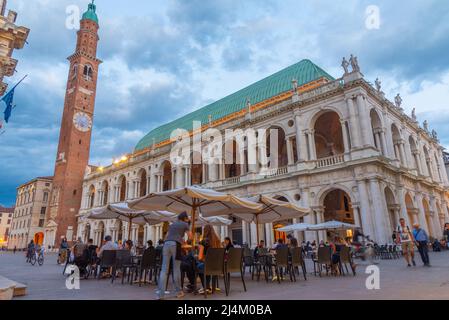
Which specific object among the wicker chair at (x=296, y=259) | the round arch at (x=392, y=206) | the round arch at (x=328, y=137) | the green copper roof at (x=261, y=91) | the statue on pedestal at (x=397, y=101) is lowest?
the wicker chair at (x=296, y=259)

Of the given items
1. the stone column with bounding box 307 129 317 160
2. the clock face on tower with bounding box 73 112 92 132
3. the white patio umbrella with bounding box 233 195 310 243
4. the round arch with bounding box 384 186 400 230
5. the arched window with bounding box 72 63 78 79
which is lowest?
the white patio umbrella with bounding box 233 195 310 243

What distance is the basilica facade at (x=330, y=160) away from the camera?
64.6 feet

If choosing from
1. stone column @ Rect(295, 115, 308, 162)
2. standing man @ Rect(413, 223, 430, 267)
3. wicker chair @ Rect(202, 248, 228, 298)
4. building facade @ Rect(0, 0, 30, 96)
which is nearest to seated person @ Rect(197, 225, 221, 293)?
wicker chair @ Rect(202, 248, 228, 298)

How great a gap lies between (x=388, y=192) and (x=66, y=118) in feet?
158

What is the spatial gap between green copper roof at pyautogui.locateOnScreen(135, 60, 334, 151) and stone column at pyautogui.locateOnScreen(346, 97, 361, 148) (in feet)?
20.7

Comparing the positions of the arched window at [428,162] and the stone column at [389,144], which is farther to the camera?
the arched window at [428,162]

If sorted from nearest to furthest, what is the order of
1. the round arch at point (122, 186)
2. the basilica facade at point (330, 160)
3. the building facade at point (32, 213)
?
the basilica facade at point (330, 160)
the round arch at point (122, 186)
the building facade at point (32, 213)

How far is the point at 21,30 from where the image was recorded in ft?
44.2

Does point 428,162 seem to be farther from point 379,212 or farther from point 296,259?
point 296,259

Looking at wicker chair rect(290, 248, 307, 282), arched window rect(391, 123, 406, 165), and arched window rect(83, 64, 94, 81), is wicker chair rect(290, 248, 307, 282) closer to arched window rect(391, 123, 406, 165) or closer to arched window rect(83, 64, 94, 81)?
arched window rect(391, 123, 406, 165)

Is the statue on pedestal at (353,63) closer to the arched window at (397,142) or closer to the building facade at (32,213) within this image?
the arched window at (397,142)

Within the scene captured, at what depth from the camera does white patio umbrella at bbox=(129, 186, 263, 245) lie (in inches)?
294

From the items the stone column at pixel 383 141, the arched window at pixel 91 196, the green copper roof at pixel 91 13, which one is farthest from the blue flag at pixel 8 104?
the green copper roof at pixel 91 13

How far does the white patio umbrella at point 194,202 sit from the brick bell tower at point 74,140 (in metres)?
43.0
